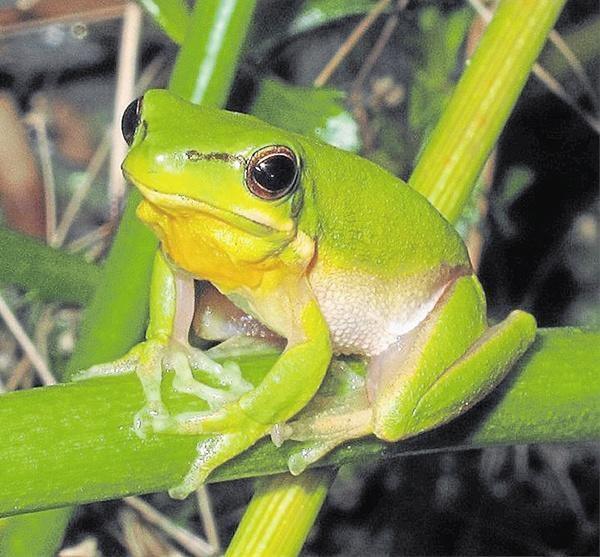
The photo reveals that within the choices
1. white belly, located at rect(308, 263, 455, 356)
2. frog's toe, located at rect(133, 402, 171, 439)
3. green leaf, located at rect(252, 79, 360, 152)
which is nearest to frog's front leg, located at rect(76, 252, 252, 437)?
frog's toe, located at rect(133, 402, 171, 439)

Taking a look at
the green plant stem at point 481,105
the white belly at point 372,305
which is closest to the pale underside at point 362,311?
the white belly at point 372,305

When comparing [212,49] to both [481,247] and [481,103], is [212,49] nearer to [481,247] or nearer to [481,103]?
[481,103]

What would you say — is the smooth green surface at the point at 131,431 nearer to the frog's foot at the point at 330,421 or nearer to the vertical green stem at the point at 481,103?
the frog's foot at the point at 330,421

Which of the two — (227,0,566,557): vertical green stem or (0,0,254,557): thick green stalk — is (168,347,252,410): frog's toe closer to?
(0,0,254,557): thick green stalk

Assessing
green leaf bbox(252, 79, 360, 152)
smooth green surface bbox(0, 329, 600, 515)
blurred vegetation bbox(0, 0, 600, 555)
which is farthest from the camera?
blurred vegetation bbox(0, 0, 600, 555)

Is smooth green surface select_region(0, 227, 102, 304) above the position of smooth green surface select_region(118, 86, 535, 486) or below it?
below

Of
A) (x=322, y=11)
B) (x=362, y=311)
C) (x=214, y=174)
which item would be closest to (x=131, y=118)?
(x=214, y=174)
